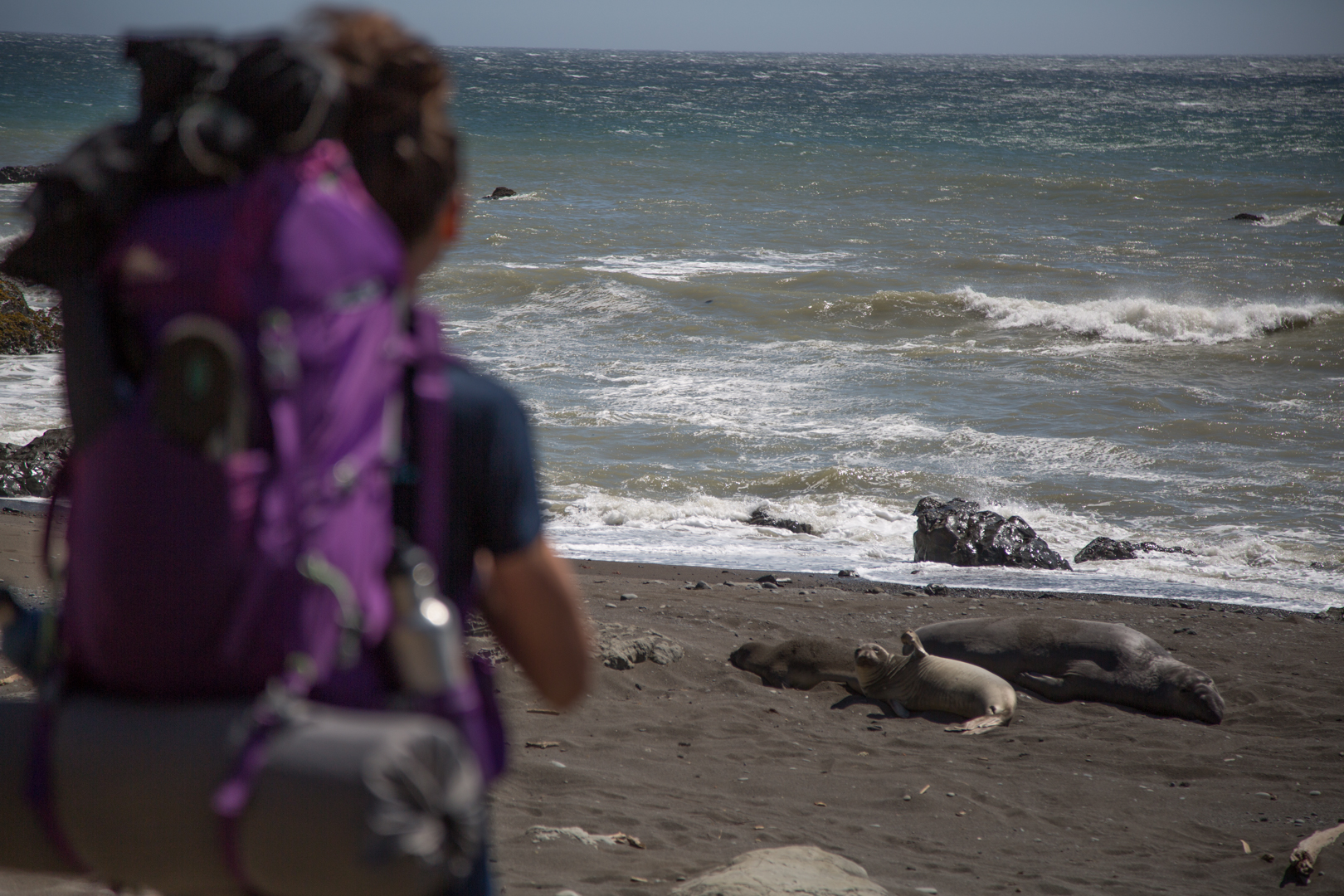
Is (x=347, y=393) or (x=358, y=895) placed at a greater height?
(x=347, y=393)

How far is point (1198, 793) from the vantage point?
16.2 feet

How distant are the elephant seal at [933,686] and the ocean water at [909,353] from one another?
8.78ft

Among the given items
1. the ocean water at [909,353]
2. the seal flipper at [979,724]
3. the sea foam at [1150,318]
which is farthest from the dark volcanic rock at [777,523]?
the sea foam at [1150,318]

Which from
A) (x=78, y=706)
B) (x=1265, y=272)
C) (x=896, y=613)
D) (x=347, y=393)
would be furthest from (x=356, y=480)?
(x=1265, y=272)

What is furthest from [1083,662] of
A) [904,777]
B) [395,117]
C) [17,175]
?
[17,175]

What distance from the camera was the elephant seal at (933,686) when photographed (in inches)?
228

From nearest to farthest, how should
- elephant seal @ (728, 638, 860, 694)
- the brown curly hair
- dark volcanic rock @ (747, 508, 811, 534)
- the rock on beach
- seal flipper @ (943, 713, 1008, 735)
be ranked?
the brown curly hair → the rock on beach → seal flipper @ (943, 713, 1008, 735) → elephant seal @ (728, 638, 860, 694) → dark volcanic rock @ (747, 508, 811, 534)

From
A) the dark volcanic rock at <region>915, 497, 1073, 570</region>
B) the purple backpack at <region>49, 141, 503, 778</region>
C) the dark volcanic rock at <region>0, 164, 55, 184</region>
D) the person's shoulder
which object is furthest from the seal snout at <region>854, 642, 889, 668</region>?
the dark volcanic rock at <region>0, 164, 55, 184</region>

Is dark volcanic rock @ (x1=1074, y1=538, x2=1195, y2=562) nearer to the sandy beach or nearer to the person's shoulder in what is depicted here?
the sandy beach

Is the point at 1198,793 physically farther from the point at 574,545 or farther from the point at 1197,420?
the point at 1197,420

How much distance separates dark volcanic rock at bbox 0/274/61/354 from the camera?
45.2 feet

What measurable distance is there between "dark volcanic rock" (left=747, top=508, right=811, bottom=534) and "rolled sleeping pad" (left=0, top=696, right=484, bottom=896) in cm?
870

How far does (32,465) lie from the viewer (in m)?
9.50

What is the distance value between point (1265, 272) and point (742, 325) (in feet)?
42.7
